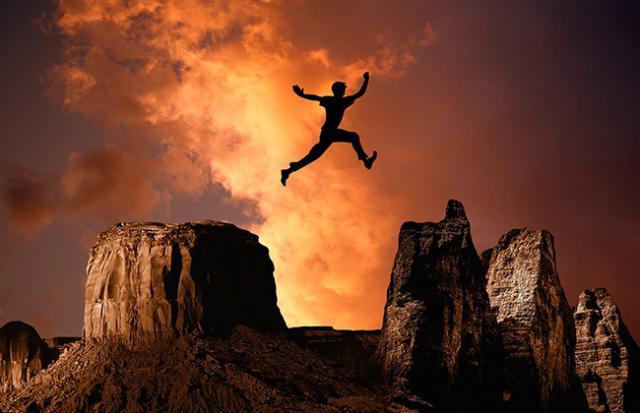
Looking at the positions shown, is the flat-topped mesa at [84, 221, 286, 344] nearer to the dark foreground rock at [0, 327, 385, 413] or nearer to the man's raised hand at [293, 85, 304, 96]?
the dark foreground rock at [0, 327, 385, 413]

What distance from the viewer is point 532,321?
166 feet

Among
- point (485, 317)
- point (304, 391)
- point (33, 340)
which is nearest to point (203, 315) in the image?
point (304, 391)

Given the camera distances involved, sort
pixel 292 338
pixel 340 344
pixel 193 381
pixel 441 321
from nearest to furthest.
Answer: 1. pixel 193 381
2. pixel 441 321
3. pixel 292 338
4. pixel 340 344

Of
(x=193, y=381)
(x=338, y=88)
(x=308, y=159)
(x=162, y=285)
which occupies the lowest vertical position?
(x=193, y=381)

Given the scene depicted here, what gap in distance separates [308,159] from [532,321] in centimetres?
Result: 3286

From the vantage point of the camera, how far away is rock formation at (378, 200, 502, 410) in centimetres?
A: 4297

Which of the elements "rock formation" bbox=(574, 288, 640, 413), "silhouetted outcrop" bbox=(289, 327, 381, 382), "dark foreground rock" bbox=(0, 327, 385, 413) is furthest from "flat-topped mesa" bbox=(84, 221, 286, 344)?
"rock formation" bbox=(574, 288, 640, 413)

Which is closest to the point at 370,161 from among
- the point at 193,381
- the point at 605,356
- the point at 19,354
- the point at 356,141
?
the point at 356,141

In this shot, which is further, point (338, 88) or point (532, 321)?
point (532, 321)

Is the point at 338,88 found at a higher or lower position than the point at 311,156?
higher

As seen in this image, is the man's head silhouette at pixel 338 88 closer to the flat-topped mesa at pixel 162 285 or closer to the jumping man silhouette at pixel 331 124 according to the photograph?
the jumping man silhouette at pixel 331 124

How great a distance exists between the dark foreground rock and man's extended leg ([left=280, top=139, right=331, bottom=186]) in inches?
613

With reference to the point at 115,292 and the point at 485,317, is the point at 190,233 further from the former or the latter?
the point at 485,317

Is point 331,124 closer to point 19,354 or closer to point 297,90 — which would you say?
point 297,90
